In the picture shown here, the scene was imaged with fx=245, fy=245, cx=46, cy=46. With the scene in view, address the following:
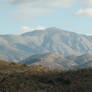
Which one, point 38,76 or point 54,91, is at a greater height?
point 54,91

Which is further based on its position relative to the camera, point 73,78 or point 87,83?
point 73,78

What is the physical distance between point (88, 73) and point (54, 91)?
21.4ft

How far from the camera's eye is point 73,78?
68.1 feet

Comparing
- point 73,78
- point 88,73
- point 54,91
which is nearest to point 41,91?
point 54,91

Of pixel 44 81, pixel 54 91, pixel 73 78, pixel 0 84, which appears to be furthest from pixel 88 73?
pixel 0 84

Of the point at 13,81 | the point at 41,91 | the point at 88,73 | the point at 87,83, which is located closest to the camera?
the point at 41,91

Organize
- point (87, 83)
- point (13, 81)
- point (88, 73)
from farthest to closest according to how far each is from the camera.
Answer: point (88, 73) < point (13, 81) < point (87, 83)

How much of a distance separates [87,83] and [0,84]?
6.59 m

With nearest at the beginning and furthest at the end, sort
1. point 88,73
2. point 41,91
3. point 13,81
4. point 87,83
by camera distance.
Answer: point 41,91 → point 87,83 → point 13,81 → point 88,73

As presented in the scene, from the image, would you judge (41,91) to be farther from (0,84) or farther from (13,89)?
(0,84)

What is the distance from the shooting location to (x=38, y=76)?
2270 centimetres

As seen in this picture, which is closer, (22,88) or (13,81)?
(22,88)

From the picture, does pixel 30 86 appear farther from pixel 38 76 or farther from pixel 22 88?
pixel 38 76

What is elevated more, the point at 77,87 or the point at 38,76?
the point at 77,87
